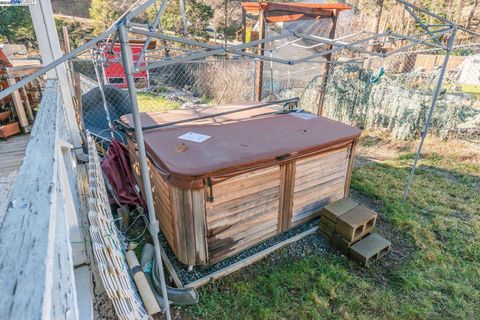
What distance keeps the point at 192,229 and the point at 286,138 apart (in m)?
Result: 1.25

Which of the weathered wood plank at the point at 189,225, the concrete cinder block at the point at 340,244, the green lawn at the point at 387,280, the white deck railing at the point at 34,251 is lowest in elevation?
the green lawn at the point at 387,280

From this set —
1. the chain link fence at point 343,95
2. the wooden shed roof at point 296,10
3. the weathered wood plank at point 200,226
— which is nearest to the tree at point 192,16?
the chain link fence at point 343,95

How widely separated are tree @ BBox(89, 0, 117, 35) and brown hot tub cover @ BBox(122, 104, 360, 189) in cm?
1485

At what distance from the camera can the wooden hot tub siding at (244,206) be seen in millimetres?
2242

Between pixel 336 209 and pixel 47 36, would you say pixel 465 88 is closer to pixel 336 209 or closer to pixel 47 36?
pixel 336 209

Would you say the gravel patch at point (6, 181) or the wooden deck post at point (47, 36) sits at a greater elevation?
the wooden deck post at point (47, 36)

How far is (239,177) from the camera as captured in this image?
7.60 feet

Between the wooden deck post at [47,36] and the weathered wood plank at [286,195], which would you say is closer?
the weathered wood plank at [286,195]

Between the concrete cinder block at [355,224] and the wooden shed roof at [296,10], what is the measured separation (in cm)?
387

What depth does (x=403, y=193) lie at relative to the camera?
369 centimetres

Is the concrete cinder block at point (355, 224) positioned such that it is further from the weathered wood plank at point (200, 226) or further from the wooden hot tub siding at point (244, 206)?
the weathered wood plank at point (200, 226)

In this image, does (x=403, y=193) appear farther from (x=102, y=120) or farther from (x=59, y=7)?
(x=59, y=7)

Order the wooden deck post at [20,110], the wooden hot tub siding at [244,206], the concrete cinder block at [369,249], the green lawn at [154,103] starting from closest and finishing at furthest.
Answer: the wooden hot tub siding at [244,206], the concrete cinder block at [369,249], the wooden deck post at [20,110], the green lawn at [154,103]

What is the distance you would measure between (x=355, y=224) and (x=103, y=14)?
17354 millimetres
